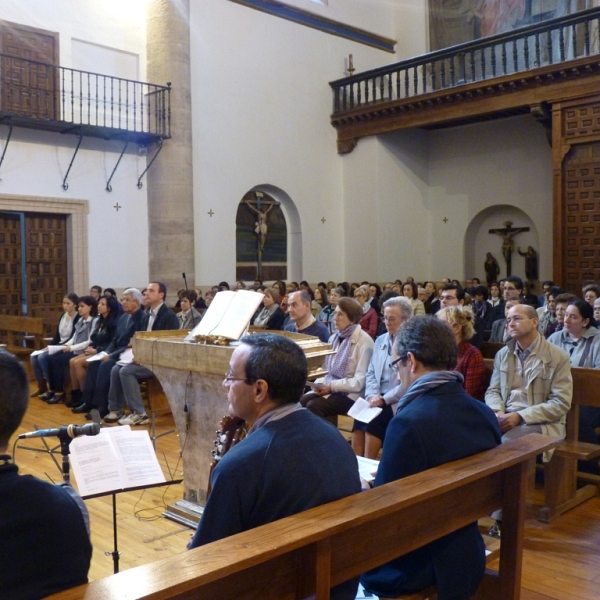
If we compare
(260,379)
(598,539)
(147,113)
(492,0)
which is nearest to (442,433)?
(260,379)

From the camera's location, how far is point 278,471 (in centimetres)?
178

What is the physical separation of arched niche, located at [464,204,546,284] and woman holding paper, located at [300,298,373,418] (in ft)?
32.4

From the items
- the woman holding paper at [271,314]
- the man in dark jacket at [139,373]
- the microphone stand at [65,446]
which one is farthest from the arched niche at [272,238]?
the microphone stand at [65,446]

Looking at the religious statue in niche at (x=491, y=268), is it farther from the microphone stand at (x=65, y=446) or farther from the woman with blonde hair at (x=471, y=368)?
Result: the microphone stand at (x=65, y=446)

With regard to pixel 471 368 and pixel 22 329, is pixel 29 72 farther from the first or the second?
pixel 471 368

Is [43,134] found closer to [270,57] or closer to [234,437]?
[270,57]

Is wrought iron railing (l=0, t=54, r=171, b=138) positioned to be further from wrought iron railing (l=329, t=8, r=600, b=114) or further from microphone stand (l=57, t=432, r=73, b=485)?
microphone stand (l=57, t=432, r=73, b=485)

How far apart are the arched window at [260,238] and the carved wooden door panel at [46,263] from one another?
3.37 meters

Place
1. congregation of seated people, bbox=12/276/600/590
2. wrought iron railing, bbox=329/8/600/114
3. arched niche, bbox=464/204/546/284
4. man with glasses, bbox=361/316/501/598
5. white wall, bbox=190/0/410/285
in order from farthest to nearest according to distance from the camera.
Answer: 1. arched niche, bbox=464/204/546/284
2. white wall, bbox=190/0/410/285
3. wrought iron railing, bbox=329/8/600/114
4. congregation of seated people, bbox=12/276/600/590
5. man with glasses, bbox=361/316/501/598

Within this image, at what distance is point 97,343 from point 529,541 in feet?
16.8

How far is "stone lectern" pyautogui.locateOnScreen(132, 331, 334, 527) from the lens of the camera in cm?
366

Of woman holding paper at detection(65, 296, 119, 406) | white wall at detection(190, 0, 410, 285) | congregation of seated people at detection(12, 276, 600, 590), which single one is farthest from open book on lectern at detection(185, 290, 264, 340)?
white wall at detection(190, 0, 410, 285)

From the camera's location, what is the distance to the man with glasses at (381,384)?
4.43 metres

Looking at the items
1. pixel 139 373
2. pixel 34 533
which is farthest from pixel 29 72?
pixel 34 533
